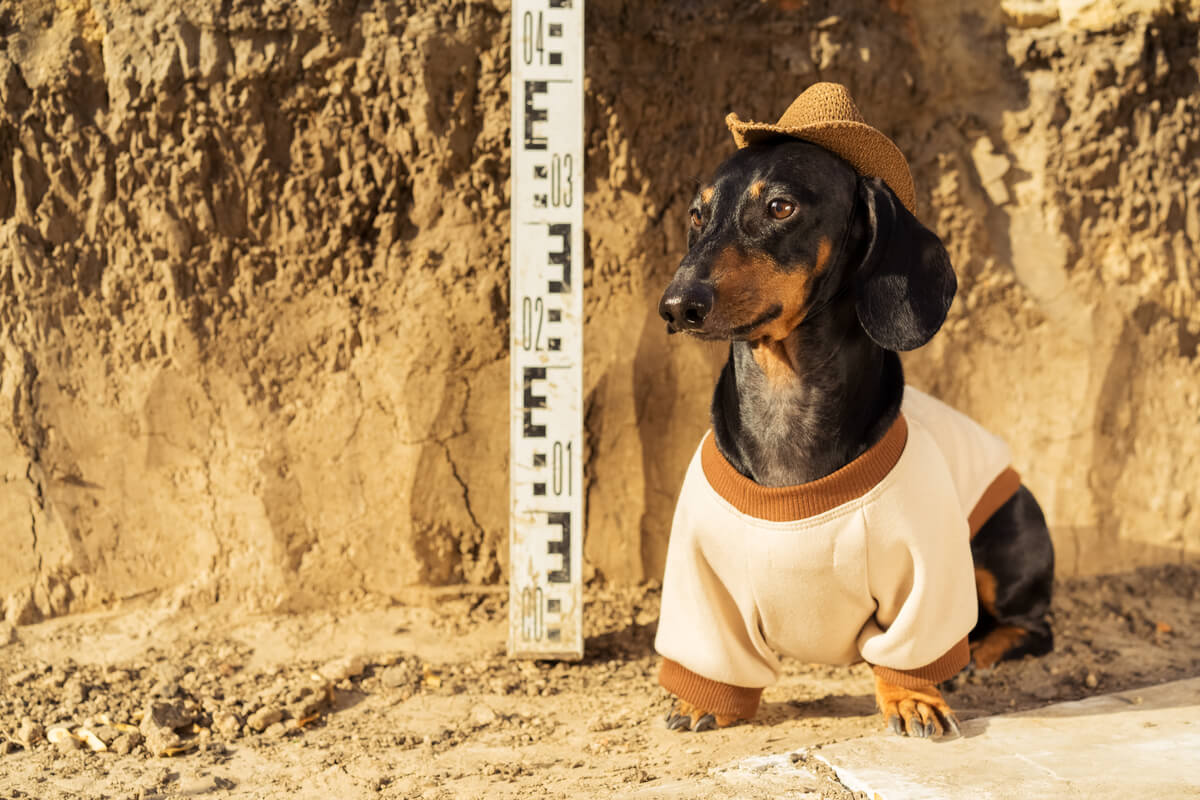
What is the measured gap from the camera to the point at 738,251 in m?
2.56

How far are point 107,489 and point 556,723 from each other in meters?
1.85

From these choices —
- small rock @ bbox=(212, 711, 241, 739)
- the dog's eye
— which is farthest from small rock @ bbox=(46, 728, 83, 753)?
the dog's eye

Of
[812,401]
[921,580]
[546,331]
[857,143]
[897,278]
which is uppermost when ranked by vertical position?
[857,143]

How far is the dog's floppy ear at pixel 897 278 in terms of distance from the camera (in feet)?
8.65

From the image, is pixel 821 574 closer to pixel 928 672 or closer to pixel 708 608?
pixel 708 608

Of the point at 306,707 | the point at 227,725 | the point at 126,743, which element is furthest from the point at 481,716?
the point at 126,743

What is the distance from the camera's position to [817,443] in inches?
109

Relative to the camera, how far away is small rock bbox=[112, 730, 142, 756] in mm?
3029

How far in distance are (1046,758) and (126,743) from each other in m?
2.44

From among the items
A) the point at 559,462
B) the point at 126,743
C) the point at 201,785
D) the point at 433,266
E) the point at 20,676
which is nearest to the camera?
the point at 201,785

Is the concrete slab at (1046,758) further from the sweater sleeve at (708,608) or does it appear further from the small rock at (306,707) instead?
the small rock at (306,707)

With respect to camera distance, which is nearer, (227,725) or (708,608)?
(708,608)

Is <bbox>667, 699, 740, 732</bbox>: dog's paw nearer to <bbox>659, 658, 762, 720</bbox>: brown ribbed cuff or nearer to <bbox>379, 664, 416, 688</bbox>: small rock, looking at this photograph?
<bbox>659, 658, 762, 720</bbox>: brown ribbed cuff

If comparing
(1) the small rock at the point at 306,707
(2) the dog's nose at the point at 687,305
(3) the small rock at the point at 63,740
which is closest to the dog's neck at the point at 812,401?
(2) the dog's nose at the point at 687,305
